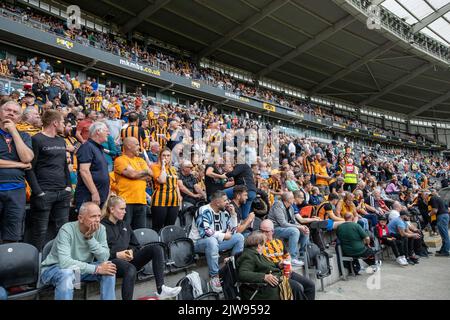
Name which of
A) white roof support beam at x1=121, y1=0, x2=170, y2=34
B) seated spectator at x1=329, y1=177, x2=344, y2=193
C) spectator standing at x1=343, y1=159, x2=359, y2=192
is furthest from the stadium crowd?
white roof support beam at x1=121, y1=0, x2=170, y2=34

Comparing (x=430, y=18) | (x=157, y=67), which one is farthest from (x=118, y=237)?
(x=430, y=18)

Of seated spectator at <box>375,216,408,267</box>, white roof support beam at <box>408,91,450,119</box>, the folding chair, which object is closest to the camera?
the folding chair

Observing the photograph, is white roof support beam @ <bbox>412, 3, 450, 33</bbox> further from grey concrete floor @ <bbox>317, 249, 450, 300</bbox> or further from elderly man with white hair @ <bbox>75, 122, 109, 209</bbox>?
elderly man with white hair @ <bbox>75, 122, 109, 209</bbox>

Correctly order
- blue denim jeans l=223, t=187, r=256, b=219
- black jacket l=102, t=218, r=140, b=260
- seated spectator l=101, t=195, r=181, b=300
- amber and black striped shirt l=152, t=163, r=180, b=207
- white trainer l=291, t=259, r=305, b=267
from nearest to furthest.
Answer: seated spectator l=101, t=195, r=181, b=300
black jacket l=102, t=218, r=140, b=260
amber and black striped shirt l=152, t=163, r=180, b=207
white trainer l=291, t=259, r=305, b=267
blue denim jeans l=223, t=187, r=256, b=219

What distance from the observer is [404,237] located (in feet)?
25.4

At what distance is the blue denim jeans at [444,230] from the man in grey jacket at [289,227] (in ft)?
16.2

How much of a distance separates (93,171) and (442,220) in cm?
869

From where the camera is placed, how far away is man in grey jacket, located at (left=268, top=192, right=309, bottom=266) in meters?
5.32

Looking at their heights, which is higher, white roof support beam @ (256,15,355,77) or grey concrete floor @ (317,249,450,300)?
white roof support beam @ (256,15,355,77)

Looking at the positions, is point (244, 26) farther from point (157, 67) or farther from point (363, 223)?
point (363, 223)

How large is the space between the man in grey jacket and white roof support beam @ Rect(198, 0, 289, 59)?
18.9 meters

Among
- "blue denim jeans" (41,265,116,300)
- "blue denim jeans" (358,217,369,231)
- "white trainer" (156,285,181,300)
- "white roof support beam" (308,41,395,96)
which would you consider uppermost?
"white roof support beam" (308,41,395,96)

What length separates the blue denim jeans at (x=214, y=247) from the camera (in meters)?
4.05

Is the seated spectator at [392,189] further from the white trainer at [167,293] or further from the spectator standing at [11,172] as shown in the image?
the spectator standing at [11,172]
